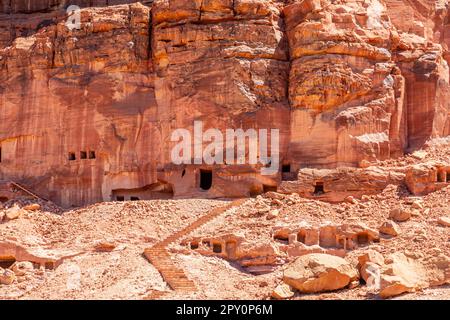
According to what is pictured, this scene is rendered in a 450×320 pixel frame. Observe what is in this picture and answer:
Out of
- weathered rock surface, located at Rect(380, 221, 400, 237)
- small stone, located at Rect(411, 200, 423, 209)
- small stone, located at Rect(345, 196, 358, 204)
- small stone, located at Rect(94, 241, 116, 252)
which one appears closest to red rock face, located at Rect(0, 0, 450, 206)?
small stone, located at Rect(345, 196, 358, 204)

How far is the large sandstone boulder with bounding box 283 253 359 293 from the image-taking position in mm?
31984

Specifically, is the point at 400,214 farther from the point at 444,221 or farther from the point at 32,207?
the point at 32,207

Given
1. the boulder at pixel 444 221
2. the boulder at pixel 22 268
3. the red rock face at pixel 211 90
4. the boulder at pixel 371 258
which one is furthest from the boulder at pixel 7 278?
the boulder at pixel 444 221

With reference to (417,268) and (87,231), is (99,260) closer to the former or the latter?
(87,231)

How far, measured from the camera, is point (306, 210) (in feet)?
129

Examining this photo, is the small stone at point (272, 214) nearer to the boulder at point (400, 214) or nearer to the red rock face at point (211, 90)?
the red rock face at point (211, 90)

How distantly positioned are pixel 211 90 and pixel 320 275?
563 inches

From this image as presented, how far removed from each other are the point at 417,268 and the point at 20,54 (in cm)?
2352

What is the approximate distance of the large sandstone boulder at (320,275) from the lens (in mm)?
31984

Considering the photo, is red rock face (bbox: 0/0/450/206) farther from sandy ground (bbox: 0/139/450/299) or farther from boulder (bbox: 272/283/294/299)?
boulder (bbox: 272/283/294/299)

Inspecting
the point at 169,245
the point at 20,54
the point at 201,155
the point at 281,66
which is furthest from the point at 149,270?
the point at 20,54

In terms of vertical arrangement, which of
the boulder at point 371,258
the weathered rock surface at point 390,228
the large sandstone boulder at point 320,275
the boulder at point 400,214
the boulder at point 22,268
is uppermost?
the boulder at point 400,214

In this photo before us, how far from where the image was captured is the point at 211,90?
144 ft

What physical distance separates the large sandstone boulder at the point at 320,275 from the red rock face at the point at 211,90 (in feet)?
34.1
